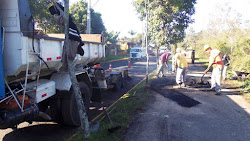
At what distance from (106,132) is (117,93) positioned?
476cm

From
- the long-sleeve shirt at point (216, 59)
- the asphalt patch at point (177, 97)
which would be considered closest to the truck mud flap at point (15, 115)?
the asphalt patch at point (177, 97)

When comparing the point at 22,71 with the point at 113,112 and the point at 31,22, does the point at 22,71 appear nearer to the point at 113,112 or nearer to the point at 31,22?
the point at 31,22

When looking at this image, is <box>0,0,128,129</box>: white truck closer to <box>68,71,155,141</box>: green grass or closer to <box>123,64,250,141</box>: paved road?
<box>68,71,155,141</box>: green grass

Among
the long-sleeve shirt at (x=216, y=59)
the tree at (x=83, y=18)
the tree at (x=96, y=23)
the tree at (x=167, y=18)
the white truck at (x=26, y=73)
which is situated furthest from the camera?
the tree at (x=96, y=23)

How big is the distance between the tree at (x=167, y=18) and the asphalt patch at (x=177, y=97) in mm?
6047

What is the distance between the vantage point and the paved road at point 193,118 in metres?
4.63

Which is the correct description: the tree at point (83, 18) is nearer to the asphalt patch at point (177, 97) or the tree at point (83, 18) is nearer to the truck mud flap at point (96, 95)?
the asphalt patch at point (177, 97)

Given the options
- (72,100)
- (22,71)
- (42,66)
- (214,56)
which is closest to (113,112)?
(72,100)

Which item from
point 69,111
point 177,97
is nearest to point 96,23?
point 177,97

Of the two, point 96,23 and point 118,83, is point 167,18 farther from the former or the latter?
point 96,23

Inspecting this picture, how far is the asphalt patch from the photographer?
714cm

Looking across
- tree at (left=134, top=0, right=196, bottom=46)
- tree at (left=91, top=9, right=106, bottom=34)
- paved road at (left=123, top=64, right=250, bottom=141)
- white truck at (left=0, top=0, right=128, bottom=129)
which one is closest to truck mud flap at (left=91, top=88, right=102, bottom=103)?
paved road at (left=123, top=64, right=250, bottom=141)

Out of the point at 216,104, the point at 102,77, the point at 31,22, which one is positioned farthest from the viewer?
the point at 102,77

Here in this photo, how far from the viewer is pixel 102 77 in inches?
297
